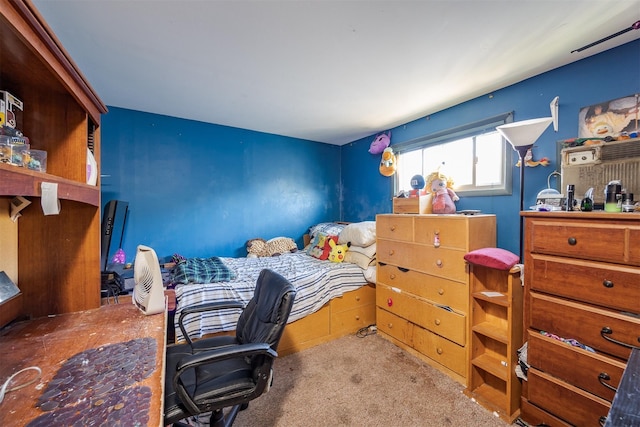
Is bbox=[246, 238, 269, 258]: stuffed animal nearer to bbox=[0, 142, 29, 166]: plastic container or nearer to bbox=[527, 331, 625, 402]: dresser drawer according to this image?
bbox=[0, 142, 29, 166]: plastic container

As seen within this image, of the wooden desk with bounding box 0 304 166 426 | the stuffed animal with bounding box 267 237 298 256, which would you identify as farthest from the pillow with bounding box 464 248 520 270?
the stuffed animal with bounding box 267 237 298 256

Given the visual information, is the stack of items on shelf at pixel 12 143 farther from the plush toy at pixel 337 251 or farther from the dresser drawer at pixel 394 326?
the dresser drawer at pixel 394 326

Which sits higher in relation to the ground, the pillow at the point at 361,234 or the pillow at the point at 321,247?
the pillow at the point at 361,234

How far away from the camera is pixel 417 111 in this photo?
9.46 ft

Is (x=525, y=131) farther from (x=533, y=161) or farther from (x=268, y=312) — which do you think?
(x=268, y=312)

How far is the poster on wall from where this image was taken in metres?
1.64

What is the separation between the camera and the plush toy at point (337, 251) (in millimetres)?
3027

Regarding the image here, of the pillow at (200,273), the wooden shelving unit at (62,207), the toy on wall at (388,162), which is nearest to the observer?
the wooden shelving unit at (62,207)

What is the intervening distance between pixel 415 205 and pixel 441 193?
269 millimetres

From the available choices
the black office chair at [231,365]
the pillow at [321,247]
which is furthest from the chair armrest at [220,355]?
the pillow at [321,247]

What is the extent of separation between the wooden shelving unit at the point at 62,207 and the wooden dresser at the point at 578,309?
2.29 metres

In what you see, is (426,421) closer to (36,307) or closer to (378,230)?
(378,230)

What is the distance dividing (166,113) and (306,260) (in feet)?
8.05

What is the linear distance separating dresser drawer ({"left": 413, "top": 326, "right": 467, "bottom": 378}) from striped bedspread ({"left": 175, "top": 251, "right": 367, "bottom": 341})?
2.50 ft
